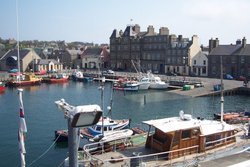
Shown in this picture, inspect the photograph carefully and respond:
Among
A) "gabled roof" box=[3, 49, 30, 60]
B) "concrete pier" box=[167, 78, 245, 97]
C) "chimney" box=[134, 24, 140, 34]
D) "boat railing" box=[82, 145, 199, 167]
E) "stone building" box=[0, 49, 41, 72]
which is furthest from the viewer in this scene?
"chimney" box=[134, 24, 140, 34]

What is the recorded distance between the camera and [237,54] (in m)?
87.6

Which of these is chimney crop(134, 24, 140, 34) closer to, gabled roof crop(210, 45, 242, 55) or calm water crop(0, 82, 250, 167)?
gabled roof crop(210, 45, 242, 55)

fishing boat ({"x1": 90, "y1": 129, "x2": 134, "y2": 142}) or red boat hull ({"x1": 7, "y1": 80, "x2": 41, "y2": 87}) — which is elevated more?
red boat hull ({"x1": 7, "y1": 80, "x2": 41, "y2": 87})

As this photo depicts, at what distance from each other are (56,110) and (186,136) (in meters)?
36.6

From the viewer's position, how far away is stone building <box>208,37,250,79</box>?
3420 inches

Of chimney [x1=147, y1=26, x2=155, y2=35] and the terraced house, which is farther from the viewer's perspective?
chimney [x1=147, y1=26, x2=155, y2=35]

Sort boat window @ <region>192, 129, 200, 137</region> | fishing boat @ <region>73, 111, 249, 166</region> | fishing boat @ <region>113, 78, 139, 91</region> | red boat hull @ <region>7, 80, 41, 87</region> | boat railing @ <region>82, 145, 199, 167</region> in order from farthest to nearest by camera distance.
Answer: red boat hull @ <region>7, 80, 41, 87</region>
fishing boat @ <region>113, 78, 139, 91</region>
boat window @ <region>192, 129, 200, 137</region>
fishing boat @ <region>73, 111, 249, 166</region>
boat railing @ <region>82, 145, 199, 167</region>

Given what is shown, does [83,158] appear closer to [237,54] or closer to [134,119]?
[134,119]

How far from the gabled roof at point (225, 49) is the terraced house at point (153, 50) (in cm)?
756

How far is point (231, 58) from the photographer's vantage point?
3499 inches

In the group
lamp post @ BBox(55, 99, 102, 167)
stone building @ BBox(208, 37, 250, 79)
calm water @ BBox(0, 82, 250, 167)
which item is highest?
stone building @ BBox(208, 37, 250, 79)

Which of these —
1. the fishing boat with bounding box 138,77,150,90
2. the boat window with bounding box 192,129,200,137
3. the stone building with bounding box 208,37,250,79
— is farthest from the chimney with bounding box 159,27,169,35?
the boat window with bounding box 192,129,200,137

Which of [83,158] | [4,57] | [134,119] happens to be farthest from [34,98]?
[4,57]

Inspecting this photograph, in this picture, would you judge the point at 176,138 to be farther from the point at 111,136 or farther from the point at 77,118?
the point at 77,118
